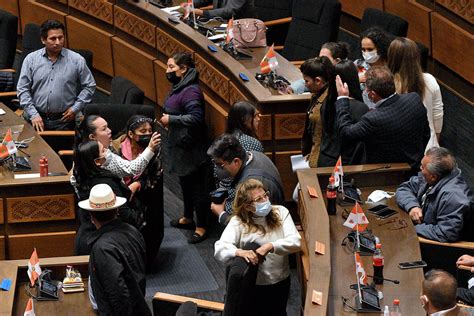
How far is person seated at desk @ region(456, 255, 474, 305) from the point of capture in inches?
207

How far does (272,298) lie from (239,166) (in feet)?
2.46

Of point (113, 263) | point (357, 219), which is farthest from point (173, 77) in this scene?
point (113, 263)

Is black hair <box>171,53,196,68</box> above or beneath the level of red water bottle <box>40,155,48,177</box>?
above

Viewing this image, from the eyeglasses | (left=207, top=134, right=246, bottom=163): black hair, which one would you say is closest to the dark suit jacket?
(left=207, top=134, right=246, bottom=163): black hair

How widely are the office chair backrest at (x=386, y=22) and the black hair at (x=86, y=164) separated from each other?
9.71ft

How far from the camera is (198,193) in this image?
7.65 meters

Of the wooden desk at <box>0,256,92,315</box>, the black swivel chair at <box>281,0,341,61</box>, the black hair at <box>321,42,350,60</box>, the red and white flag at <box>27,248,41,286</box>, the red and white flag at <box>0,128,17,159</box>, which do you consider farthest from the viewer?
the black swivel chair at <box>281,0,341,61</box>

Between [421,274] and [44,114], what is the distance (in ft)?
12.8

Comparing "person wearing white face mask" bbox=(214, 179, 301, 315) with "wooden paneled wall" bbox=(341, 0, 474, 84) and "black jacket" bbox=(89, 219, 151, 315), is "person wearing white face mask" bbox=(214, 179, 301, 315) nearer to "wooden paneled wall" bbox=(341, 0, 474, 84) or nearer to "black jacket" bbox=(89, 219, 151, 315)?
"black jacket" bbox=(89, 219, 151, 315)

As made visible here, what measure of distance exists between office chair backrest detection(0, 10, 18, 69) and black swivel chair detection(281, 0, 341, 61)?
92.4 inches

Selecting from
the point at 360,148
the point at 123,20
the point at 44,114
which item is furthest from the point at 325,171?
the point at 123,20

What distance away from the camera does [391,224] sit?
598 cm

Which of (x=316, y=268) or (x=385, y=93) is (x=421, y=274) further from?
(x=385, y=93)

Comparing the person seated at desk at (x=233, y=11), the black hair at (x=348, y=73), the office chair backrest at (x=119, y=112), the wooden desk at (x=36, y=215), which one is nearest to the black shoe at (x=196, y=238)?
the office chair backrest at (x=119, y=112)
